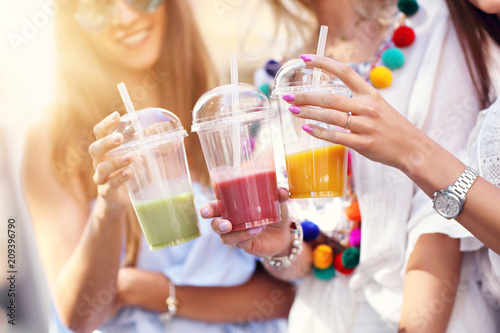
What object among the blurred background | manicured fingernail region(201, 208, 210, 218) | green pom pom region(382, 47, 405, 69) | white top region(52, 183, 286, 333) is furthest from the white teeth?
manicured fingernail region(201, 208, 210, 218)

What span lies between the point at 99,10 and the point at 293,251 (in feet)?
3.85

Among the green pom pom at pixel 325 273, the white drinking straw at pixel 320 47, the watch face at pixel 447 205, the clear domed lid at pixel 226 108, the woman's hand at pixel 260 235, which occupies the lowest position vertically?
the green pom pom at pixel 325 273

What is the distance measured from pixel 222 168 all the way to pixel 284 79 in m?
0.25

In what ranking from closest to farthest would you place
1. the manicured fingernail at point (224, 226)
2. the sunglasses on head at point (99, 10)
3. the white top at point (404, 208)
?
1. the manicured fingernail at point (224, 226)
2. the white top at point (404, 208)
3. the sunglasses on head at point (99, 10)

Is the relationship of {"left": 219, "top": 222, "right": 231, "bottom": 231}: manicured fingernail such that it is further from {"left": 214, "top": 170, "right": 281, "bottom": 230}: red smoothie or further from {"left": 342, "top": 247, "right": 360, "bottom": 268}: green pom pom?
{"left": 342, "top": 247, "right": 360, "bottom": 268}: green pom pom

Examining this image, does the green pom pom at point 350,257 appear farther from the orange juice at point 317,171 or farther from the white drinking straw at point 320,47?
the white drinking straw at point 320,47

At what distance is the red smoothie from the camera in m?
1.05

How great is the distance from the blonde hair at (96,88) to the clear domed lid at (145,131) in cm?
74

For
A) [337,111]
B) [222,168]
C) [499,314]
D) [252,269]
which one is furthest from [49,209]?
[499,314]

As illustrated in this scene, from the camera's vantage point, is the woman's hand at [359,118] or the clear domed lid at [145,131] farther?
the clear domed lid at [145,131]

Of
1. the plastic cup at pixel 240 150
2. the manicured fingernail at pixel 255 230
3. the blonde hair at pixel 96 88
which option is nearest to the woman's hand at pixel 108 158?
the plastic cup at pixel 240 150

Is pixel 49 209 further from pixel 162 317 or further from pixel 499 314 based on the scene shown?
pixel 499 314

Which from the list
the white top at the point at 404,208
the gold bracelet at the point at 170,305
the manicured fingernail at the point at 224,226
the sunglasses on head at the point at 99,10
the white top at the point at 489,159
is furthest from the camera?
the sunglasses on head at the point at 99,10

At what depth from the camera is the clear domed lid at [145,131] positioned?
107cm
